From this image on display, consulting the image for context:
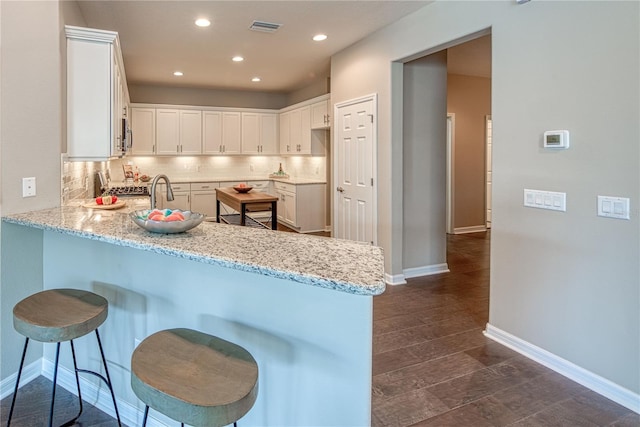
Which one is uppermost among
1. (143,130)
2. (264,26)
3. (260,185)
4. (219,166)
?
(264,26)

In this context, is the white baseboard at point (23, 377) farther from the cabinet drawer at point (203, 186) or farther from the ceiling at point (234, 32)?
the cabinet drawer at point (203, 186)

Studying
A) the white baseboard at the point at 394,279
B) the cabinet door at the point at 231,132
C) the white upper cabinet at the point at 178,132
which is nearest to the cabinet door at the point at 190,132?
the white upper cabinet at the point at 178,132

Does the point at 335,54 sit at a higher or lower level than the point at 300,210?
higher

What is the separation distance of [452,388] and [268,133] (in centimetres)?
691

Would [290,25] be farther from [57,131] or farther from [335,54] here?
[57,131]

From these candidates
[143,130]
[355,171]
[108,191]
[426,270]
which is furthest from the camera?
[143,130]

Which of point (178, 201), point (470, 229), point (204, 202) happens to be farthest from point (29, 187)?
point (470, 229)

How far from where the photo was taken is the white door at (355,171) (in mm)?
4570

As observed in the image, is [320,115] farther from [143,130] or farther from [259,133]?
[143,130]

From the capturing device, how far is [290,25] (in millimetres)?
4176

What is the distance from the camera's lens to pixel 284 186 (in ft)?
24.7

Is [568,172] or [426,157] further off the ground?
[426,157]

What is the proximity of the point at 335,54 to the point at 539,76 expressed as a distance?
3108mm

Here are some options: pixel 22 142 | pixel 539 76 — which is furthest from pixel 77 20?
pixel 539 76
